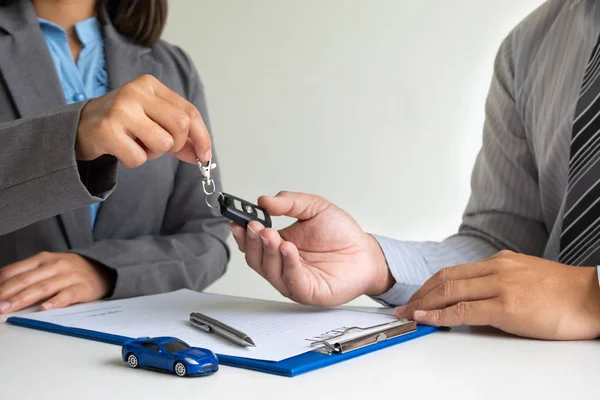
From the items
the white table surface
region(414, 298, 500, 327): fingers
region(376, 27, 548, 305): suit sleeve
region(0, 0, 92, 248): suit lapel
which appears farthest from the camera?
region(0, 0, 92, 248): suit lapel

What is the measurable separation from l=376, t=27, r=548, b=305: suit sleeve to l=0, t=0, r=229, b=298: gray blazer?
50 centimetres

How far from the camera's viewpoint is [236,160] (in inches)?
126

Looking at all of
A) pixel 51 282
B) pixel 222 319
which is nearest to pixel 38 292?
pixel 51 282

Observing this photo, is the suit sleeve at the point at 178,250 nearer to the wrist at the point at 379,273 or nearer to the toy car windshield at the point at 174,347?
the wrist at the point at 379,273

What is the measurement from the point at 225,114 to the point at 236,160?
21cm

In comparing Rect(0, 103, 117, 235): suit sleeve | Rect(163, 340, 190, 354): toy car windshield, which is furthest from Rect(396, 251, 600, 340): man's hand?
Rect(0, 103, 117, 235): suit sleeve

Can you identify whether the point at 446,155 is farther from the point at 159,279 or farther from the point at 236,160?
the point at 159,279

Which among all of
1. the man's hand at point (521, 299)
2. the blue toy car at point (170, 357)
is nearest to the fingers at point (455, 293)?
the man's hand at point (521, 299)

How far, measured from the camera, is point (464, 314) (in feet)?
2.92

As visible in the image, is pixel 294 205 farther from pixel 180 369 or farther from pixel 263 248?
pixel 180 369

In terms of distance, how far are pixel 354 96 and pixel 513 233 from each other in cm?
193

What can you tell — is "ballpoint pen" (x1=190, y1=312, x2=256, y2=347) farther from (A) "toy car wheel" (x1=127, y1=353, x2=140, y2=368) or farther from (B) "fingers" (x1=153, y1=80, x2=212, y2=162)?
(B) "fingers" (x1=153, y1=80, x2=212, y2=162)

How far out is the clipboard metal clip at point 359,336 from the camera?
0.77 meters

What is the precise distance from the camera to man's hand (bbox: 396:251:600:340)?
0.86 m
